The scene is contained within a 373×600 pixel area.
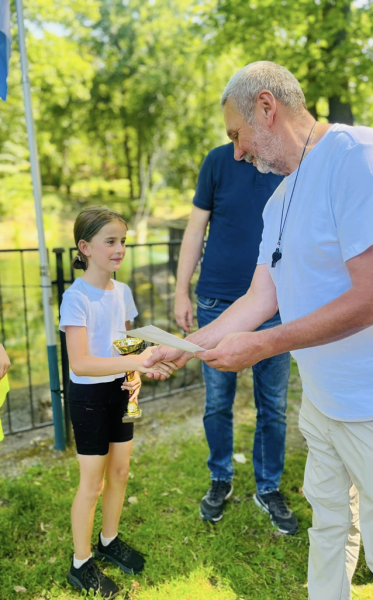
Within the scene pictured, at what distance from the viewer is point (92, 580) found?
2.33 metres

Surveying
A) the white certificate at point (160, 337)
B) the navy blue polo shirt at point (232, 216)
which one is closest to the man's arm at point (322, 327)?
the white certificate at point (160, 337)

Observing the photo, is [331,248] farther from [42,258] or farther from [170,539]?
[42,258]

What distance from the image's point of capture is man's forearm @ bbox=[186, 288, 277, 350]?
2109 millimetres

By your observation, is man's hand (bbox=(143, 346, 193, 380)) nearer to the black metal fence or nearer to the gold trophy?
the gold trophy

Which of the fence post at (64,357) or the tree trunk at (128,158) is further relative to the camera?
the tree trunk at (128,158)

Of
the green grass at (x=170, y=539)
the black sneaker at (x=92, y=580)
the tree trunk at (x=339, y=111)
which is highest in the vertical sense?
the tree trunk at (x=339, y=111)

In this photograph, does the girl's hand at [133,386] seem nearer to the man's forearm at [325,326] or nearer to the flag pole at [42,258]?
the man's forearm at [325,326]

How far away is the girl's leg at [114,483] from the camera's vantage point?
2.38 metres

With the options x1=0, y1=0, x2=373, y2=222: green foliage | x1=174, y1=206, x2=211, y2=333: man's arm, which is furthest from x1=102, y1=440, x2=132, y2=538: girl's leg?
x1=0, y1=0, x2=373, y2=222: green foliage

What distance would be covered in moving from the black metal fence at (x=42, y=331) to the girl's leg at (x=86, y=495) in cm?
120

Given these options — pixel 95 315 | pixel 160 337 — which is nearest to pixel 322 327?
pixel 160 337

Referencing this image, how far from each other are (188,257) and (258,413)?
1016mm

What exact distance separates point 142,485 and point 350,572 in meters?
1.55

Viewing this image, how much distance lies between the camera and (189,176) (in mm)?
22562
